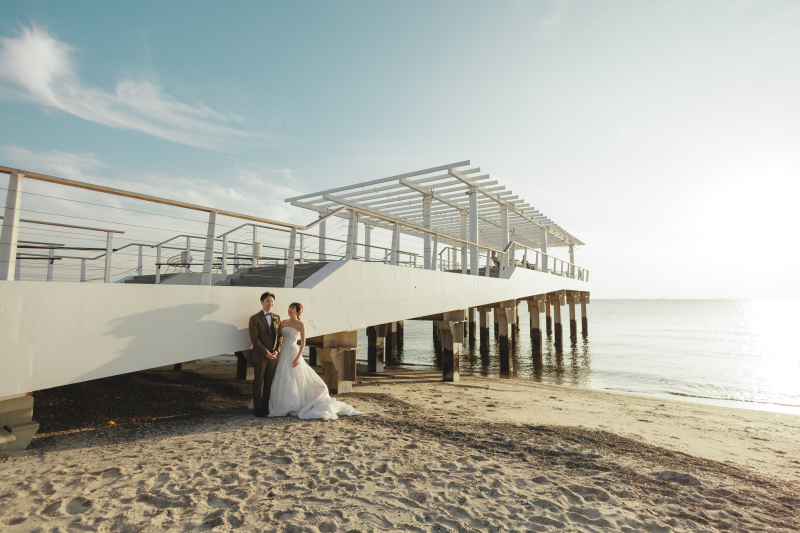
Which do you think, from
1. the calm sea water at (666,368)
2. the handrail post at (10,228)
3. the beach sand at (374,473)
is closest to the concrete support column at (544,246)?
the calm sea water at (666,368)

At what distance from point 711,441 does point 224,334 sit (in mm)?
6819

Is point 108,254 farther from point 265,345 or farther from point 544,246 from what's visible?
point 544,246

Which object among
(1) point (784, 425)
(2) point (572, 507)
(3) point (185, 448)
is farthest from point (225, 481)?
(1) point (784, 425)

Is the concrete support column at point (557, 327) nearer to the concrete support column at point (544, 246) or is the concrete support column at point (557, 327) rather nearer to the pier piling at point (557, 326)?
the pier piling at point (557, 326)

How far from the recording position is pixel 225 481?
3.31 meters

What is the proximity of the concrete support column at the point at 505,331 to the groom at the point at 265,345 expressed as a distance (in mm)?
10649

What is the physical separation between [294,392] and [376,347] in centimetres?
823

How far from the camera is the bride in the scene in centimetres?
521

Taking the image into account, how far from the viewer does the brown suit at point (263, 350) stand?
4953mm

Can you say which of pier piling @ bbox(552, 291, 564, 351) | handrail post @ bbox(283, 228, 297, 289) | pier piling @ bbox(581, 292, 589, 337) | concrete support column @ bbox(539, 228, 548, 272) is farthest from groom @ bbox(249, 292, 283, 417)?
pier piling @ bbox(581, 292, 589, 337)

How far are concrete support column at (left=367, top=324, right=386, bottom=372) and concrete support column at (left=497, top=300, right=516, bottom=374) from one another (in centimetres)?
449

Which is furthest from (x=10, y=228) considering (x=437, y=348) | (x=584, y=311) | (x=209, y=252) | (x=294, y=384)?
(x=584, y=311)

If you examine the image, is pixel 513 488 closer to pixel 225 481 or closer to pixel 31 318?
pixel 225 481

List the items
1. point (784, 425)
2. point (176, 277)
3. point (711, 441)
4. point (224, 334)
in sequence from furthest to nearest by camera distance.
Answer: point (176, 277) < point (784, 425) < point (711, 441) < point (224, 334)
